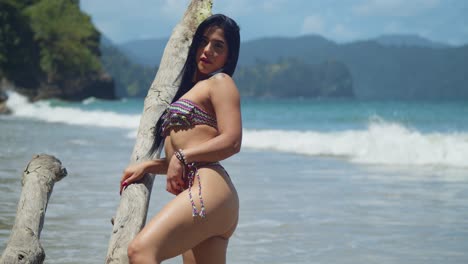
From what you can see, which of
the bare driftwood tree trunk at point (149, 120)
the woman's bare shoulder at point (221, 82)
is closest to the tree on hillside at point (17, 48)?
the bare driftwood tree trunk at point (149, 120)

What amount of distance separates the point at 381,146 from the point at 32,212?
12453mm

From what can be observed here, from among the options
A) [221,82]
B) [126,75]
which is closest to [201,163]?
[221,82]

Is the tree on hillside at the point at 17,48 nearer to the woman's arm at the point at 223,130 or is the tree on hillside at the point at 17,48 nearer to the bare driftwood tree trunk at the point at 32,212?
the bare driftwood tree trunk at the point at 32,212

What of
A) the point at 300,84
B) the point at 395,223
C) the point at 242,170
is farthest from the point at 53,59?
the point at 300,84

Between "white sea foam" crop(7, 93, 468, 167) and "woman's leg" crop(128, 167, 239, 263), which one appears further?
"white sea foam" crop(7, 93, 468, 167)

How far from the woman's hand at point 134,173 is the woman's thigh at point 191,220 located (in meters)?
0.44

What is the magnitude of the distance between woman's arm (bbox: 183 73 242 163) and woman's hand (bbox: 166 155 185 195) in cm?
6

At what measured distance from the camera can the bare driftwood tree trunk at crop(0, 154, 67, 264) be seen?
3746 millimetres

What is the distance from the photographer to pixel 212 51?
3682 millimetres

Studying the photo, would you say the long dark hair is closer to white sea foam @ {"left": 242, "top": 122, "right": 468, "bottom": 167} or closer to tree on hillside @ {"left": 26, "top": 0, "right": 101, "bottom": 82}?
white sea foam @ {"left": 242, "top": 122, "right": 468, "bottom": 167}

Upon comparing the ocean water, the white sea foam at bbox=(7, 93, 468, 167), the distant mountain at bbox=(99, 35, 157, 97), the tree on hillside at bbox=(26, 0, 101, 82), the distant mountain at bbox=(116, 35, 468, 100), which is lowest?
the distant mountain at bbox=(99, 35, 157, 97)

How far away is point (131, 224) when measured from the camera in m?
3.61

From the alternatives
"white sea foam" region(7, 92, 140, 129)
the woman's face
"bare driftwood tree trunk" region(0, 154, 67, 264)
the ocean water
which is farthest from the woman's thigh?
"white sea foam" region(7, 92, 140, 129)

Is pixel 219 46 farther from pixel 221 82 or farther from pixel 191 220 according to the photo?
pixel 191 220
